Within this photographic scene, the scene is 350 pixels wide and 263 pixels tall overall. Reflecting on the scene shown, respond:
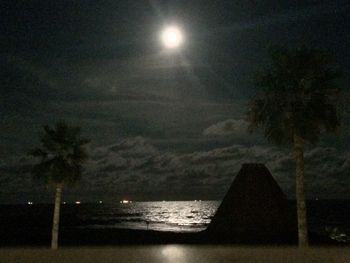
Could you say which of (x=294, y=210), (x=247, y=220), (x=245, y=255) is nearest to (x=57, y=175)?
(x=245, y=255)

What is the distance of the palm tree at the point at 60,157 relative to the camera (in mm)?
32531

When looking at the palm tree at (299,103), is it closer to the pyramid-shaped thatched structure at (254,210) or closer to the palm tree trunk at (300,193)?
the palm tree trunk at (300,193)

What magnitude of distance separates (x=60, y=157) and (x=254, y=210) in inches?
919

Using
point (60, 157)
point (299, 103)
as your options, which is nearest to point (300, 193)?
point (299, 103)

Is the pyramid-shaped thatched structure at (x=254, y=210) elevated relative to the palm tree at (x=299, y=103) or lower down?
lower down

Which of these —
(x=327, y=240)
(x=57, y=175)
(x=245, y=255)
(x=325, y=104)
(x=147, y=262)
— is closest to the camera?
(x=147, y=262)

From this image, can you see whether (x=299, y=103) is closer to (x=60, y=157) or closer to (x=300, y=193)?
(x=300, y=193)

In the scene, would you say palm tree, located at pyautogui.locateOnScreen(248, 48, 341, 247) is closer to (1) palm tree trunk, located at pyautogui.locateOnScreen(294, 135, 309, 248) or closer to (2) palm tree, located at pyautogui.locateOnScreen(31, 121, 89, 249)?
(1) palm tree trunk, located at pyautogui.locateOnScreen(294, 135, 309, 248)

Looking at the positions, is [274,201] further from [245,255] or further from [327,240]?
[245,255]

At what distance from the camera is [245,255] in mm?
25812

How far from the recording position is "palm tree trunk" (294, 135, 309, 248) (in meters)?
28.1

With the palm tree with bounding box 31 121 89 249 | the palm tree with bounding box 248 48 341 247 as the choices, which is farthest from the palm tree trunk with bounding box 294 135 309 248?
the palm tree with bounding box 31 121 89 249

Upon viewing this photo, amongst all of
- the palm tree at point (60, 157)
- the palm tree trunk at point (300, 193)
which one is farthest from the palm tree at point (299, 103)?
the palm tree at point (60, 157)

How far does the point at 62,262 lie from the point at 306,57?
18958 millimetres
